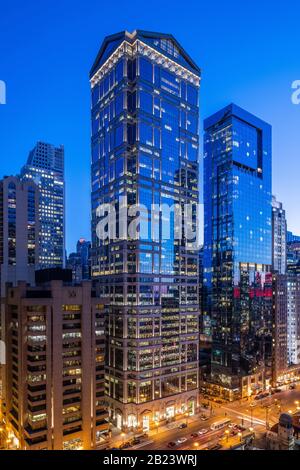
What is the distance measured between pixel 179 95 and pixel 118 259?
54600mm

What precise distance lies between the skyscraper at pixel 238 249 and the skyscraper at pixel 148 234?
878 inches

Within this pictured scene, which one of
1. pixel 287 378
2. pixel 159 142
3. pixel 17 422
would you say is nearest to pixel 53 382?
pixel 17 422

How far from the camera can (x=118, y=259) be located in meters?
93.3

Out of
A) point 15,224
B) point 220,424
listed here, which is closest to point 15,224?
point 15,224

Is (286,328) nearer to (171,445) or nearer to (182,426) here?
(182,426)

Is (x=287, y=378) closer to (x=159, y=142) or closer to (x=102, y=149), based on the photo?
(x=159, y=142)

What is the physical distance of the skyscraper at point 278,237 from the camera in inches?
7426

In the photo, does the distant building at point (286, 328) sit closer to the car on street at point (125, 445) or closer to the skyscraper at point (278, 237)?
the skyscraper at point (278, 237)

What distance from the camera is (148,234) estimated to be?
93688mm

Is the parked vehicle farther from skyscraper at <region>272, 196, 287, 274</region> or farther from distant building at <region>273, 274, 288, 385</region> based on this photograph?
skyscraper at <region>272, 196, 287, 274</region>

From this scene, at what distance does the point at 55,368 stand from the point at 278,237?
517ft

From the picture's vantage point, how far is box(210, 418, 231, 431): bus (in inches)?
3226

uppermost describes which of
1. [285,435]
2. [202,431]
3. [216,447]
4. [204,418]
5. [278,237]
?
[278,237]

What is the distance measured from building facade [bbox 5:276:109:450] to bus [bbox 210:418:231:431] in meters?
27.4
